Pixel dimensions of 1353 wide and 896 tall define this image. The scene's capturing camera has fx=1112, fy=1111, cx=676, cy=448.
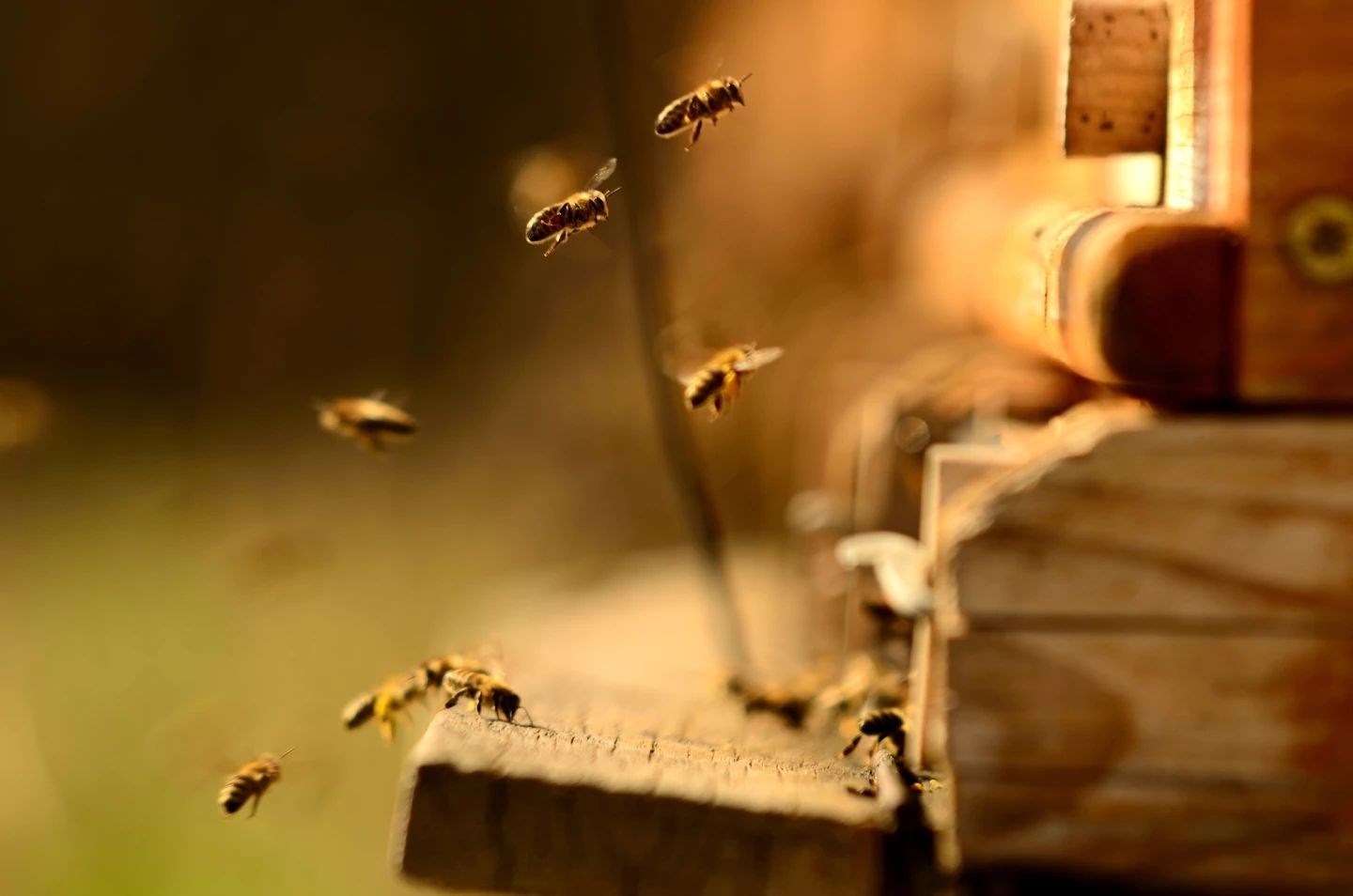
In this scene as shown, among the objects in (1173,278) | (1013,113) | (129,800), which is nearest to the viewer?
(1173,278)

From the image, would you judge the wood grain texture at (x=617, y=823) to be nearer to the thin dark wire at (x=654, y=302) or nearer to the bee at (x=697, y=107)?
the thin dark wire at (x=654, y=302)

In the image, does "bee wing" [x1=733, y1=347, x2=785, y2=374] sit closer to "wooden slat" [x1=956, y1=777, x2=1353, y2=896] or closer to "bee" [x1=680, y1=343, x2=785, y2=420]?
"bee" [x1=680, y1=343, x2=785, y2=420]

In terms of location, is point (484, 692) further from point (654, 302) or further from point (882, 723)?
point (654, 302)

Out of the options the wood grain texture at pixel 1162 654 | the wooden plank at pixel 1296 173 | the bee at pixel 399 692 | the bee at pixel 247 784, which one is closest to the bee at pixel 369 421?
the bee at pixel 399 692

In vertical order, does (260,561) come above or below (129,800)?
above

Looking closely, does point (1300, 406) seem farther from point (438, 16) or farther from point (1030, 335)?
point (438, 16)

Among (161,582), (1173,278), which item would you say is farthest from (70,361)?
(1173,278)

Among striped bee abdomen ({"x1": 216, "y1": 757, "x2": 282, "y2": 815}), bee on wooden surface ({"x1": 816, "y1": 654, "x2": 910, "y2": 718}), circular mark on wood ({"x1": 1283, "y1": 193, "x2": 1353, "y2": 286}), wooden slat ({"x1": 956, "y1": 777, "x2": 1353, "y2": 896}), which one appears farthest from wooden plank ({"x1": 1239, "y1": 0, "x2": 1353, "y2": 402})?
striped bee abdomen ({"x1": 216, "y1": 757, "x2": 282, "y2": 815})
